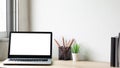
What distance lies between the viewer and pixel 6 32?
7.97ft

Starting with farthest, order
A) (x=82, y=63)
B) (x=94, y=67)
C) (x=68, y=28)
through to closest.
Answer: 1. (x=68, y=28)
2. (x=82, y=63)
3. (x=94, y=67)

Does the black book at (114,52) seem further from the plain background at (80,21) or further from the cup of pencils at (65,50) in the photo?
the cup of pencils at (65,50)

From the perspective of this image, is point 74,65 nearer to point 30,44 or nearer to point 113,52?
point 113,52

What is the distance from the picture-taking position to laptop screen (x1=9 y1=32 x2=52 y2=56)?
7.26ft

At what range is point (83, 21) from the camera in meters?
2.25

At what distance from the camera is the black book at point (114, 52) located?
1986 mm

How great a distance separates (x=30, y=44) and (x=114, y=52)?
2.58 ft

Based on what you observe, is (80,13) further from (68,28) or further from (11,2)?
(11,2)

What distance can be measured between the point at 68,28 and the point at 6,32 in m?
0.65

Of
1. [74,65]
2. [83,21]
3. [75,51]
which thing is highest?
[83,21]

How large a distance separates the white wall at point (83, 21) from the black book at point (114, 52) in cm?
16

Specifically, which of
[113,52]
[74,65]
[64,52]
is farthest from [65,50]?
Result: [113,52]

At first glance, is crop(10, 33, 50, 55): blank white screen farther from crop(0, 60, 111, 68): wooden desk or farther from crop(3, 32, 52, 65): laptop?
crop(0, 60, 111, 68): wooden desk

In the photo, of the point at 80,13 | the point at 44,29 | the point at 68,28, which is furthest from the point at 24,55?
the point at 80,13
